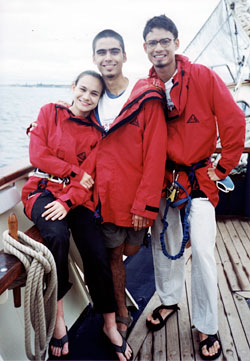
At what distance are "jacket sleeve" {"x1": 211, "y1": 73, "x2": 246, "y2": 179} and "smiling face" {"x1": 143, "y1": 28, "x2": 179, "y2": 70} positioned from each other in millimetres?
247

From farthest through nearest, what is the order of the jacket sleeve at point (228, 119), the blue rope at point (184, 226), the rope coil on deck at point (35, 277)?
the blue rope at point (184, 226)
the jacket sleeve at point (228, 119)
the rope coil on deck at point (35, 277)

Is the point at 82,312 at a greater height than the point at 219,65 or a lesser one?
lesser

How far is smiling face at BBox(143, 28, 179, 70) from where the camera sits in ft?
5.83

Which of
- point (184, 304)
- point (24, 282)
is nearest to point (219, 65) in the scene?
point (184, 304)

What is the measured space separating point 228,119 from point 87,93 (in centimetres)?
72

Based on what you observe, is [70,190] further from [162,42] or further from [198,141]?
[162,42]

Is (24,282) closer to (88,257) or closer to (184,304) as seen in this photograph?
(88,257)

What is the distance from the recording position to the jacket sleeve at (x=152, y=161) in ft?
5.76

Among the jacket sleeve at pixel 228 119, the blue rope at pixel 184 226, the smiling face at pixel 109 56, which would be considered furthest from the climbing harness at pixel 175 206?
the smiling face at pixel 109 56

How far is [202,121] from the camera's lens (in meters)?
1.77

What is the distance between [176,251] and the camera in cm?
211

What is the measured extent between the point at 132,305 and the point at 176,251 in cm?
47

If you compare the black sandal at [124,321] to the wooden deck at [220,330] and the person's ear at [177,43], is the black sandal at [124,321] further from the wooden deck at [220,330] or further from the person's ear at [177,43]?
the person's ear at [177,43]

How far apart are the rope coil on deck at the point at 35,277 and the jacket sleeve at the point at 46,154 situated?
527 millimetres
